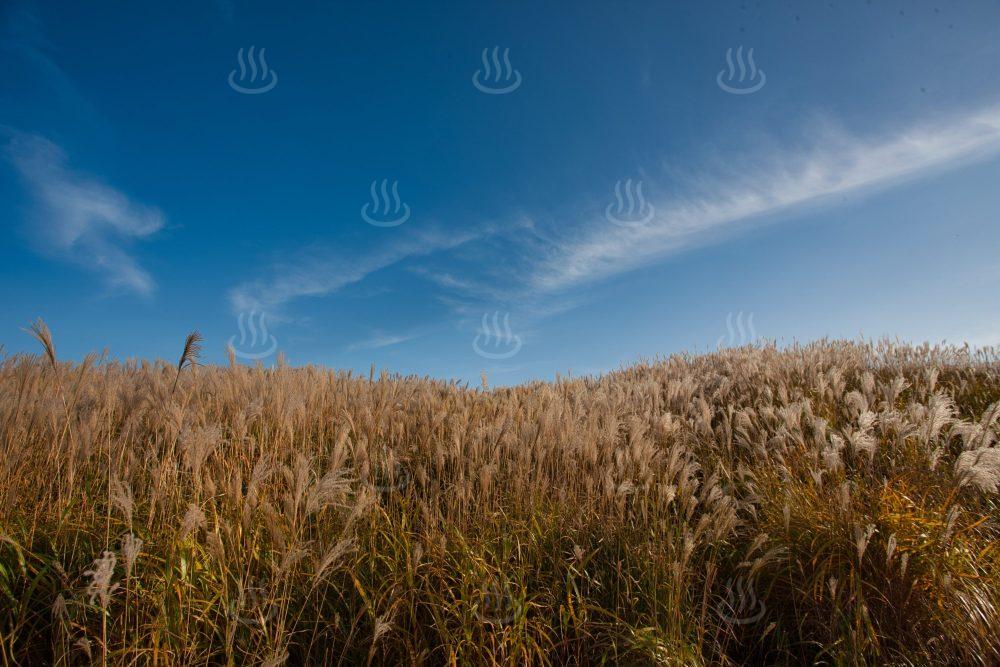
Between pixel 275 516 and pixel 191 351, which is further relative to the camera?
pixel 191 351

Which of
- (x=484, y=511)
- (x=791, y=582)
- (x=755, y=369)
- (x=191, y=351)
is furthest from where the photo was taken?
(x=755, y=369)

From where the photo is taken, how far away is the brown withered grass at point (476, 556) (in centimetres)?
244

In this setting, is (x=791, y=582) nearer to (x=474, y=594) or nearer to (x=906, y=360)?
(x=474, y=594)

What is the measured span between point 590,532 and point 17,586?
3.14 m

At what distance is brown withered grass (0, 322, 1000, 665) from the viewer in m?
2.44

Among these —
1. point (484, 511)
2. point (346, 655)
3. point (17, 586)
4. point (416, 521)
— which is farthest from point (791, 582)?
point (17, 586)

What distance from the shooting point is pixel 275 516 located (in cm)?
268

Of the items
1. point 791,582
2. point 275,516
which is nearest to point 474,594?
point 275,516

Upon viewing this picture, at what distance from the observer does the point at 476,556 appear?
2.76m

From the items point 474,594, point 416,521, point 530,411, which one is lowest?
point 474,594

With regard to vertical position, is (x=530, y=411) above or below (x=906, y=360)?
below

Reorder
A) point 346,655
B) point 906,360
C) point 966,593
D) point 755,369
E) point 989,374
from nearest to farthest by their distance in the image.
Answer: point 346,655 < point 966,593 < point 989,374 < point 755,369 < point 906,360

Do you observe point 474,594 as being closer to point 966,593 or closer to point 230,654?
point 230,654

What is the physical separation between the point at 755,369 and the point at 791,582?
18.0 feet
